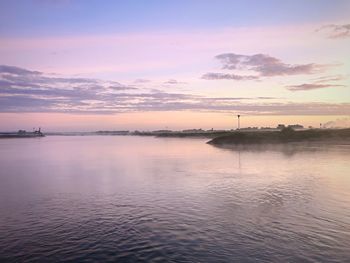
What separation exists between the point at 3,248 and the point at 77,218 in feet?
18.7

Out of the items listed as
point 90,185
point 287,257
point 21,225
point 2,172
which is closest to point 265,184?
point 90,185

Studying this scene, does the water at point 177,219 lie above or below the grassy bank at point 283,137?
below

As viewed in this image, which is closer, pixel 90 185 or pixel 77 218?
pixel 77 218

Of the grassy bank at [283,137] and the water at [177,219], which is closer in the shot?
the water at [177,219]

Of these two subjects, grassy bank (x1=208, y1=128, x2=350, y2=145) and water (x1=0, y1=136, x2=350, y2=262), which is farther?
grassy bank (x1=208, y1=128, x2=350, y2=145)

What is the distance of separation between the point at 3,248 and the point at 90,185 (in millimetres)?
18332

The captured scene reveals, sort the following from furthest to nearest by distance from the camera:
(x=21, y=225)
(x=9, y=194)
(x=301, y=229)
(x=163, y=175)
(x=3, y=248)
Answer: (x=163, y=175) < (x=9, y=194) < (x=21, y=225) < (x=301, y=229) < (x=3, y=248)

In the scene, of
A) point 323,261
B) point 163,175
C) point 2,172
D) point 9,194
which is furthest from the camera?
point 2,172

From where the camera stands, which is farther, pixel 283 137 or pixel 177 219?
pixel 283 137

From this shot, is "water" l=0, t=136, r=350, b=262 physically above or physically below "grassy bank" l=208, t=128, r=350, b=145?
below

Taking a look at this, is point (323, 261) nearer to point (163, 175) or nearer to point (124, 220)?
point (124, 220)

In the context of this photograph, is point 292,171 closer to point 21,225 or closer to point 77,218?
point 77,218

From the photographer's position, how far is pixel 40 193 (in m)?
30.4

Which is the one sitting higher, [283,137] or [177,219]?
[283,137]
